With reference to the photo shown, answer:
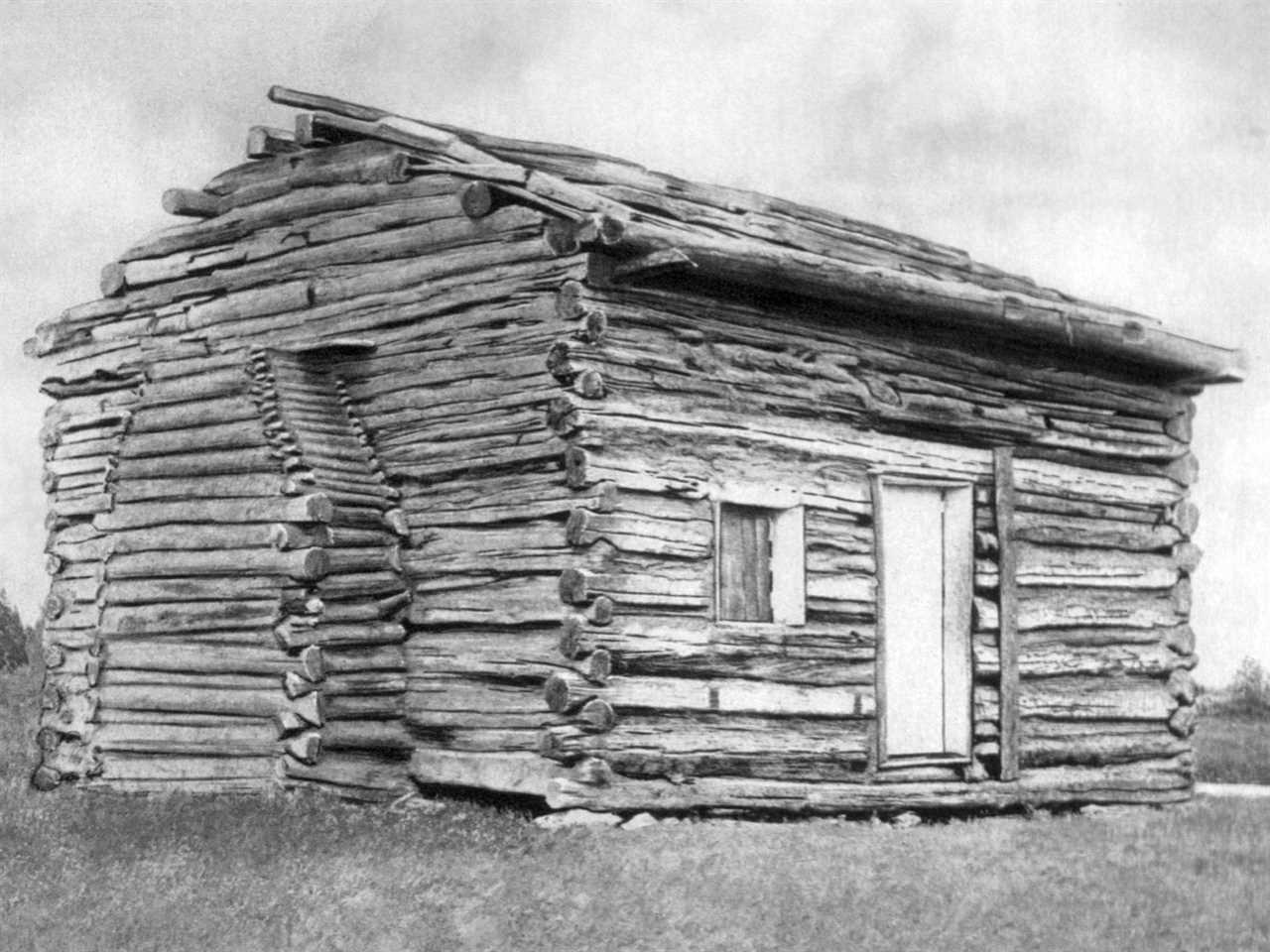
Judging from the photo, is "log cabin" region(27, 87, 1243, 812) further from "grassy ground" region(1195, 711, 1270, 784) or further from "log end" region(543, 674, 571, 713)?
"grassy ground" region(1195, 711, 1270, 784)

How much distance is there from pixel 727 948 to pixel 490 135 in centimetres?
683

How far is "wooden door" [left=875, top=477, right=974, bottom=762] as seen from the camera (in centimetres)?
1400

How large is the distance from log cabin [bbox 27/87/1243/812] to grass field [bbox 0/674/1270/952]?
0.76m

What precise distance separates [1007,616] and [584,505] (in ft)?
13.7

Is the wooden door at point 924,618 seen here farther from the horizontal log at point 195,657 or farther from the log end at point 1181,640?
the horizontal log at point 195,657

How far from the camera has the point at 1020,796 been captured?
14.8 m

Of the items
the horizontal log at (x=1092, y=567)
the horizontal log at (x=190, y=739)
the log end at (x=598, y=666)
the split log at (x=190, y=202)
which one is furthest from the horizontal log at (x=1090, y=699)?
the split log at (x=190, y=202)

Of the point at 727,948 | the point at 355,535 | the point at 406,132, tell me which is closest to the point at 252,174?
the point at 406,132

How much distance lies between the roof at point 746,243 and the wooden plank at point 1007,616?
44.6 inches

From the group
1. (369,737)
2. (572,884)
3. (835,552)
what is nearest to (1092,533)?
(835,552)

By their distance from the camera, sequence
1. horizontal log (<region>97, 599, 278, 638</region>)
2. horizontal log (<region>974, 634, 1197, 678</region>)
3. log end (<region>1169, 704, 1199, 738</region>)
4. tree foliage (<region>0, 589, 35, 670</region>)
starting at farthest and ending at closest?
tree foliage (<region>0, 589, 35, 670</region>), log end (<region>1169, 704, 1199, 738</region>), horizontal log (<region>974, 634, 1197, 678</region>), horizontal log (<region>97, 599, 278, 638</region>)

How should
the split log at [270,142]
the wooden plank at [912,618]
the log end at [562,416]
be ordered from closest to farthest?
the log end at [562,416], the wooden plank at [912,618], the split log at [270,142]

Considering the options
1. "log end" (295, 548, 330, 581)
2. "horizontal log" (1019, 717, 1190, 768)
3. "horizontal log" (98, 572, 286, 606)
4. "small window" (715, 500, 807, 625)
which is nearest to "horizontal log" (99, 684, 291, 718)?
"horizontal log" (98, 572, 286, 606)

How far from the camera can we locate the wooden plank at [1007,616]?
580 inches
